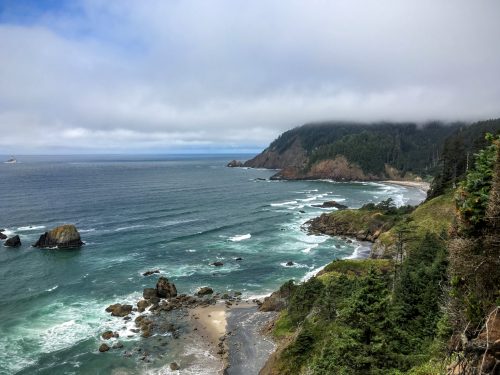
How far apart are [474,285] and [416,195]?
511 ft

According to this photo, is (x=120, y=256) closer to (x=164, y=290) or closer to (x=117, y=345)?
(x=164, y=290)

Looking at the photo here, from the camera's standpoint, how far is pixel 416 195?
155500mm

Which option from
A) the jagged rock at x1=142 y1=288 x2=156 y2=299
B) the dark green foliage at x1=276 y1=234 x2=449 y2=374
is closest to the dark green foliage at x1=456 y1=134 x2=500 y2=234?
the dark green foliage at x1=276 y1=234 x2=449 y2=374

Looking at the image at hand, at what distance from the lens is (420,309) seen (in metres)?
33.1

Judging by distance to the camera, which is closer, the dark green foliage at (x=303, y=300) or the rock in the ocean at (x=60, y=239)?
the dark green foliage at (x=303, y=300)

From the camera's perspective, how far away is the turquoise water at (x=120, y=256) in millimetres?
46250

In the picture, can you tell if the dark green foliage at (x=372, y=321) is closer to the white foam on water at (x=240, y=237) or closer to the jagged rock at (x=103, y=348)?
the jagged rock at (x=103, y=348)

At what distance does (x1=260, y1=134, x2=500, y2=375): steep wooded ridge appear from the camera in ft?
35.9

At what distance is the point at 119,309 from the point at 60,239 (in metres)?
35.5

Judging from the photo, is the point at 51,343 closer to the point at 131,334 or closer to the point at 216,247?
the point at 131,334

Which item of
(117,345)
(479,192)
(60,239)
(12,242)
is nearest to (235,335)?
(117,345)

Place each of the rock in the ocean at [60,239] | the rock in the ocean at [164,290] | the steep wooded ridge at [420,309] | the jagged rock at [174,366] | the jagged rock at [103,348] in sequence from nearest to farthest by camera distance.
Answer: the steep wooded ridge at [420,309] → the jagged rock at [174,366] → the jagged rock at [103,348] → the rock in the ocean at [164,290] → the rock in the ocean at [60,239]

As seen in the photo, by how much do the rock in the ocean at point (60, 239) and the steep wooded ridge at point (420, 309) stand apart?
4767 centimetres

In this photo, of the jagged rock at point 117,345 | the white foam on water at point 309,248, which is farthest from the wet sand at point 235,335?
the white foam on water at point 309,248
